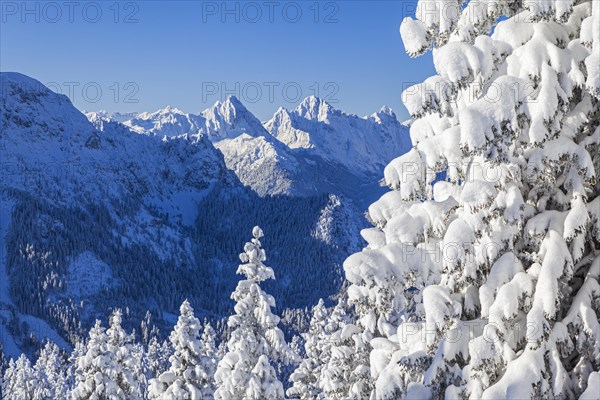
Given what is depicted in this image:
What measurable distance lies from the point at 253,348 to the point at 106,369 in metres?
10.0

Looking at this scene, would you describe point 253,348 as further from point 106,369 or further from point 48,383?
point 48,383

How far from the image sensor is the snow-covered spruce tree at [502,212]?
6.59 metres

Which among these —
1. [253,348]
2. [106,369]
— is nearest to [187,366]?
[106,369]

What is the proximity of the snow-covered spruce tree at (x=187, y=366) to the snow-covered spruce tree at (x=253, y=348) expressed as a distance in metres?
3.87

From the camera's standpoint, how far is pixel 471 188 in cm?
713

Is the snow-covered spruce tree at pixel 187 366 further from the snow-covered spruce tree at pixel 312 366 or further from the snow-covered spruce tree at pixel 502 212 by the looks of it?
the snow-covered spruce tree at pixel 502 212

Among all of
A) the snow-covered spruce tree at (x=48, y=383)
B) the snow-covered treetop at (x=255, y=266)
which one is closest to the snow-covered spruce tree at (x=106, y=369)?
the snow-covered treetop at (x=255, y=266)

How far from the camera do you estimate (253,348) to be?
21109mm

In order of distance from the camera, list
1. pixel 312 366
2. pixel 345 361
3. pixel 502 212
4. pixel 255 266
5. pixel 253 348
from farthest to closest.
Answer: pixel 312 366 → pixel 255 266 → pixel 345 361 → pixel 253 348 → pixel 502 212

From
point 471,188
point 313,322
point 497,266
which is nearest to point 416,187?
point 471,188

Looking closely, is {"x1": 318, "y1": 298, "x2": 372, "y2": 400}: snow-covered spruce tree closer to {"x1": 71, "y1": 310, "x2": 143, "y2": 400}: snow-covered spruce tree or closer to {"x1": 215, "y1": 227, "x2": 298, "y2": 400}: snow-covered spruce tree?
{"x1": 215, "y1": 227, "x2": 298, "y2": 400}: snow-covered spruce tree

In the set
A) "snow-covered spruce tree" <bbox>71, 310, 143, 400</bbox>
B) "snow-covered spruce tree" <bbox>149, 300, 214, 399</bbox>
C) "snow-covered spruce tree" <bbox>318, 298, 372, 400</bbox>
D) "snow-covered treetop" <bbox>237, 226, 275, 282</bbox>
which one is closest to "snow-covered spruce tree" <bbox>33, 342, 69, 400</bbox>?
"snow-covered spruce tree" <bbox>71, 310, 143, 400</bbox>

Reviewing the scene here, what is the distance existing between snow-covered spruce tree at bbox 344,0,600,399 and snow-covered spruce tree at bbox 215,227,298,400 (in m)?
13.4

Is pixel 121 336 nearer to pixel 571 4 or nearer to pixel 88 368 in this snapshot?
pixel 88 368
